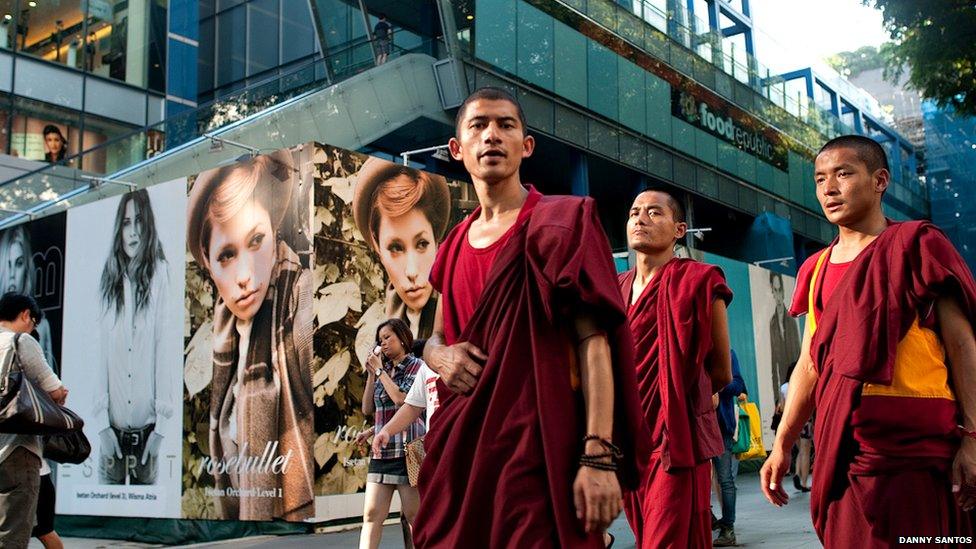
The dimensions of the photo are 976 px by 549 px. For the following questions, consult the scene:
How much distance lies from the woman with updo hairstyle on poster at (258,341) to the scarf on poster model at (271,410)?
10 mm

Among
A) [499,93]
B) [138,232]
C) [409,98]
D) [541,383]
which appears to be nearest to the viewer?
[541,383]

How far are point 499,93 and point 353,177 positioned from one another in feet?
26.4

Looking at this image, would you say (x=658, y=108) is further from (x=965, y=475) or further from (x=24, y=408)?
(x=965, y=475)

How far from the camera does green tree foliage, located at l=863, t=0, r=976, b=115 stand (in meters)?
15.4

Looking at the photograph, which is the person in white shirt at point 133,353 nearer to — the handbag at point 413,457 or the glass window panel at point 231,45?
the handbag at point 413,457

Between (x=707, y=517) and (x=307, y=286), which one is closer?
(x=707, y=517)

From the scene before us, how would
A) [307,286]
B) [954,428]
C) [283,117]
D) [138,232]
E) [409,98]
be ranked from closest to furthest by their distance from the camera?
[954,428]
[307,286]
[138,232]
[283,117]
[409,98]

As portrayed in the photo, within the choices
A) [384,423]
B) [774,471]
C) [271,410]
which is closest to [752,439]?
[271,410]

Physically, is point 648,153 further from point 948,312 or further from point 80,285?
point 948,312

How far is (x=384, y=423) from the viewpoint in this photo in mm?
7664

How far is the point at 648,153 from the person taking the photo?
73.4 ft

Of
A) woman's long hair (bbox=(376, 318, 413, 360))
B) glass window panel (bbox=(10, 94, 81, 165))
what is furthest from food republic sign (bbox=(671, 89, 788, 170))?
woman's long hair (bbox=(376, 318, 413, 360))

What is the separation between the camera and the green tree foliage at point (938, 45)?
50.4ft

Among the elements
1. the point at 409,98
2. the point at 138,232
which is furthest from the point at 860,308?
the point at 409,98
